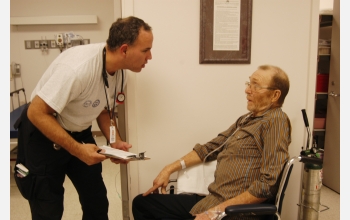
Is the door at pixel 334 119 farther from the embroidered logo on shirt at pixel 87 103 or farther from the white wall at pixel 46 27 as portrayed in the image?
the white wall at pixel 46 27

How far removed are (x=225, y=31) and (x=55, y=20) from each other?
9.95 ft

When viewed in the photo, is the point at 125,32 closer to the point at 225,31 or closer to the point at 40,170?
the point at 225,31

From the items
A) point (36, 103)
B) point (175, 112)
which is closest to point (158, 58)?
point (175, 112)

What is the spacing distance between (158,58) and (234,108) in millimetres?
608

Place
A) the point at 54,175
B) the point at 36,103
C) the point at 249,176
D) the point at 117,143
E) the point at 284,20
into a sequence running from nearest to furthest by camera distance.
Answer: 1. the point at 36,103
2. the point at 249,176
3. the point at 54,175
4. the point at 117,143
5. the point at 284,20

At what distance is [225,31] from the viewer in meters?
1.84

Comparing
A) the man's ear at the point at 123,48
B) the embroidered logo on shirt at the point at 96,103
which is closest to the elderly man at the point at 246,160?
the embroidered logo on shirt at the point at 96,103

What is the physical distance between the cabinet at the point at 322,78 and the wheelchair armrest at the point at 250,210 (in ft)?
6.29

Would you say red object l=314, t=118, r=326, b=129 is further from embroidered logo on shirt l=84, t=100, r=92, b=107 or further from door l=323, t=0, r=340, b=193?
embroidered logo on shirt l=84, t=100, r=92, b=107

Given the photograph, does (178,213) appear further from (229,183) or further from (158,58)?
(158,58)

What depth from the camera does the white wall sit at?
13.5 feet

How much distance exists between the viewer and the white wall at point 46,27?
4.11 m

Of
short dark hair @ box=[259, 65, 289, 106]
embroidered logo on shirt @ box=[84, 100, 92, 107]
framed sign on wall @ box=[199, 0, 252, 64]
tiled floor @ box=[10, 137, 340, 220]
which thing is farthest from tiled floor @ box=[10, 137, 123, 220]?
short dark hair @ box=[259, 65, 289, 106]

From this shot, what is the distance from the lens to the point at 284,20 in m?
1.89
